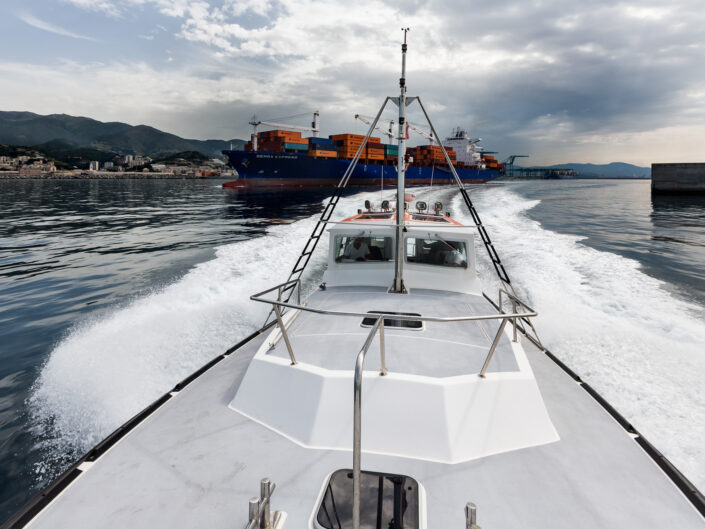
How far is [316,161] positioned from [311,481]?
54.0 meters

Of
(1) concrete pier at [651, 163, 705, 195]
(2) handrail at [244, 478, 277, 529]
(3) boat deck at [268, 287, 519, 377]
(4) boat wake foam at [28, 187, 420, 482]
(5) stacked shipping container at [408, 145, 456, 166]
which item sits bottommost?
(4) boat wake foam at [28, 187, 420, 482]

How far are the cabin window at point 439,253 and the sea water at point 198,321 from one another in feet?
7.87

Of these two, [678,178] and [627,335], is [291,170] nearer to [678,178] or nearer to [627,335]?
[678,178]

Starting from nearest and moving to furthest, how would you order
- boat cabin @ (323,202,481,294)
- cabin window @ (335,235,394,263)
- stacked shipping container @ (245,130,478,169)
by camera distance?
boat cabin @ (323,202,481,294), cabin window @ (335,235,394,263), stacked shipping container @ (245,130,478,169)

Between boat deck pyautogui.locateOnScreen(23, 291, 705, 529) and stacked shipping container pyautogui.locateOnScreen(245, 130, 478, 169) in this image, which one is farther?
stacked shipping container pyautogui.locateOnScreen(245, 130, 478, 169)

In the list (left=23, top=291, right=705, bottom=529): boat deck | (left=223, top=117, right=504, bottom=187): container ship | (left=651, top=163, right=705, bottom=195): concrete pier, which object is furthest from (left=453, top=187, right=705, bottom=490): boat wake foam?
(left=651, top=163, right=705, bottom=195): concrete pier

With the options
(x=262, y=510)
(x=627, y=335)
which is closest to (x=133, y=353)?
(x=262, y=510)

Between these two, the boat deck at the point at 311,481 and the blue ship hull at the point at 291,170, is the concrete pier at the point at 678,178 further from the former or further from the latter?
the boat deck at the point at 311,481

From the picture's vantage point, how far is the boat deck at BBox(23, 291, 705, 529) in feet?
8.06

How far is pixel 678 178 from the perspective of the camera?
4438 centimetres

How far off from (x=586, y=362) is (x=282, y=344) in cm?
495

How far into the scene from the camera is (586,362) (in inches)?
230

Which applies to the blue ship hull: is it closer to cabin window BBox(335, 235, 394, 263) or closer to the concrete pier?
the concrete pier

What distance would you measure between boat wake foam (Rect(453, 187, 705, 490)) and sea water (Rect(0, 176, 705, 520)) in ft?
0.08
